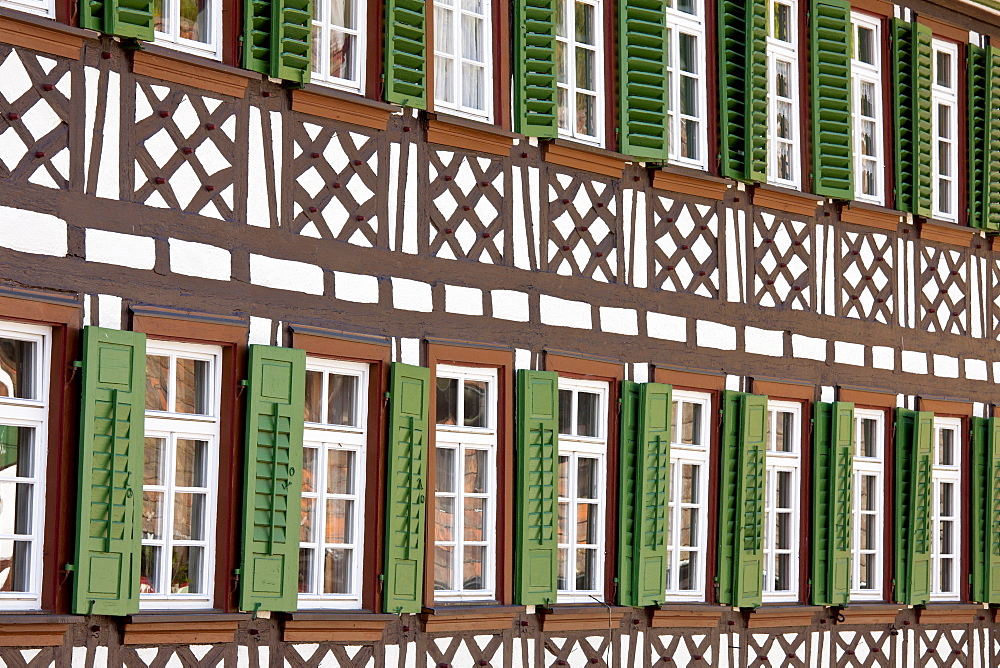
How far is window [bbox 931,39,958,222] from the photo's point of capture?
17.4 meters

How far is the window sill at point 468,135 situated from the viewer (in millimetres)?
12695

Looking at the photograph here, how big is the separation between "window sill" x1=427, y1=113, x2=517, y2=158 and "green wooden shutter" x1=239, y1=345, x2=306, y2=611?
196cm

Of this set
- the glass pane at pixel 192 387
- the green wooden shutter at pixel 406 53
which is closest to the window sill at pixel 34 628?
the glass pane at pixel 192 387

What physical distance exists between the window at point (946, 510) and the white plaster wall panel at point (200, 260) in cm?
797

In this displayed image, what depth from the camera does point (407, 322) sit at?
490 inches

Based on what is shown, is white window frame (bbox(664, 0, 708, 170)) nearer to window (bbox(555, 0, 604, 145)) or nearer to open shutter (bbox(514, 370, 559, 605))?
window (bbox(555, 0, 604, 145))

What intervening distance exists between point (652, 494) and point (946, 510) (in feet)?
14.6

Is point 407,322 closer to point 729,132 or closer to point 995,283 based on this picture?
point 729,132

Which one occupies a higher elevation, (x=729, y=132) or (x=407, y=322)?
(x=729, y=132)

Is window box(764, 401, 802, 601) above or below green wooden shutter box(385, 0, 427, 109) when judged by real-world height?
below

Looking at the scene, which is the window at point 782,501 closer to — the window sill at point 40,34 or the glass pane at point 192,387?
the glass pane at point 192,387

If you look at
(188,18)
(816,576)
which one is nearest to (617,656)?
(816,576)

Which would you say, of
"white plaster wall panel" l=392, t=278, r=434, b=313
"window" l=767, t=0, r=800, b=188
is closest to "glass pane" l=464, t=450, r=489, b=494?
"white plaster wall panel" l=392, t=278, r=434, b=313

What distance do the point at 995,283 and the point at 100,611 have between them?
10075 mm
